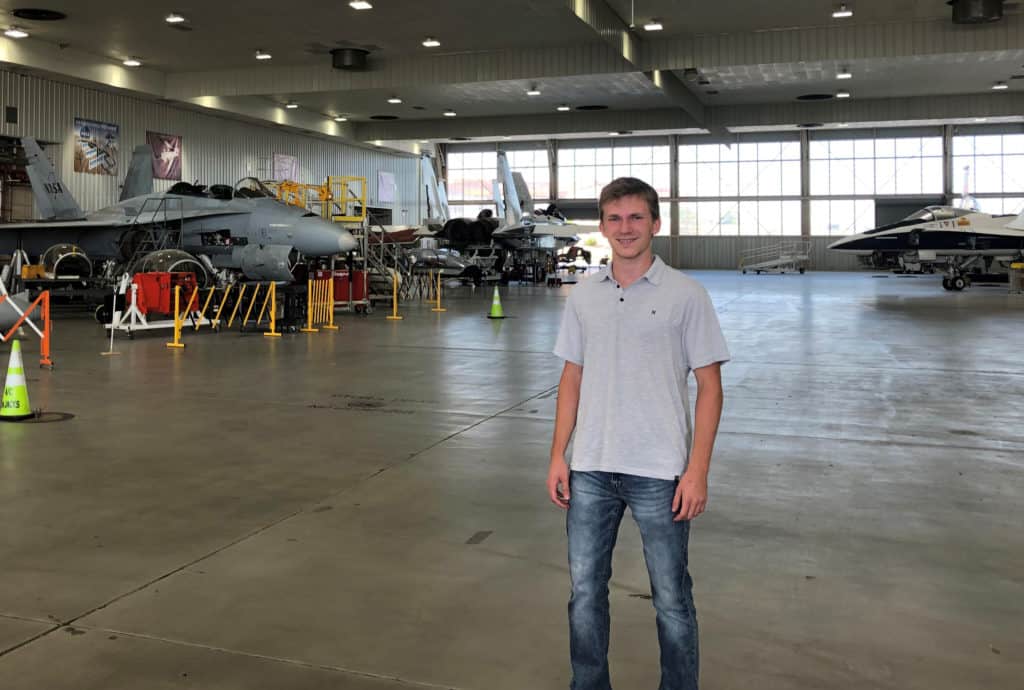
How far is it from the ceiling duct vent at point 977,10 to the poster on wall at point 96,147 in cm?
2476

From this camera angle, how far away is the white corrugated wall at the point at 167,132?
86.8ft

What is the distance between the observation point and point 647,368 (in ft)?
8.65

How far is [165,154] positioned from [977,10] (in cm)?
2532

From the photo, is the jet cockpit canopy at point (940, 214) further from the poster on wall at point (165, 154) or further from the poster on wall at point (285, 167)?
the poster on wall at point (165, 154)

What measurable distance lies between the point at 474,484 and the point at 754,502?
5.56 feet

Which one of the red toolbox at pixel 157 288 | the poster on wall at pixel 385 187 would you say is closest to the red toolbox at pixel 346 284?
the red toolbox at pixel 157 288

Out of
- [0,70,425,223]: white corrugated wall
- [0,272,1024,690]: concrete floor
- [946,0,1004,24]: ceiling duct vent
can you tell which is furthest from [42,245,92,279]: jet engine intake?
[946,0,1004,24]: ceiling duct vent

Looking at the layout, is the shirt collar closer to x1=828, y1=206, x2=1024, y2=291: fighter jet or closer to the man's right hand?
the man's right hand

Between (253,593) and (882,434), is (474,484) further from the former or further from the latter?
(882,434)

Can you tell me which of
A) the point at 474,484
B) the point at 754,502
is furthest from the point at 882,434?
the point at 474,484

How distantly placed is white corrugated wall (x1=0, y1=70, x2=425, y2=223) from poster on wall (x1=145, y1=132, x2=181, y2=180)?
217 millimetres

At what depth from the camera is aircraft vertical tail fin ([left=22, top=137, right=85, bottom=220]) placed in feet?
73.2

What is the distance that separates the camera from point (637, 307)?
2.65 metres

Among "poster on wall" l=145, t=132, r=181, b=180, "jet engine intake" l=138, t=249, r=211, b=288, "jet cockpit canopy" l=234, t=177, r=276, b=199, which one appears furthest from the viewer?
"poster on wall" l=145, t=132, r=181, b=180
